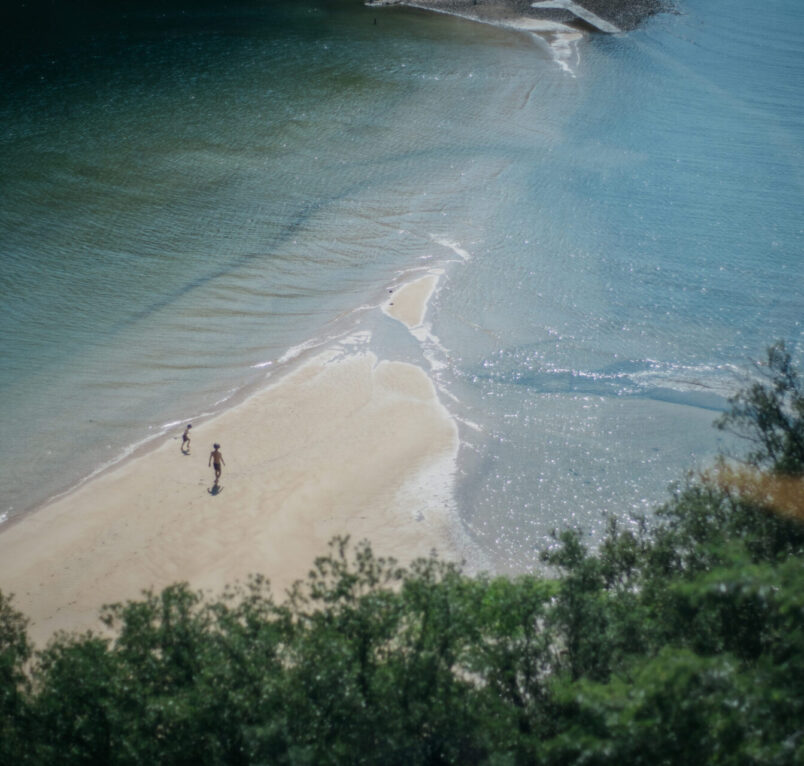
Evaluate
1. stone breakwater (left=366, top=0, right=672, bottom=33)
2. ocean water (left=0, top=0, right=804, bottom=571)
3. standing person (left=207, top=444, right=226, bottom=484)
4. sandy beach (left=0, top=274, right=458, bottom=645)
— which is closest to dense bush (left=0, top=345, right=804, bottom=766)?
sandy beach (left=0, top=274, right=458, bottom=645)

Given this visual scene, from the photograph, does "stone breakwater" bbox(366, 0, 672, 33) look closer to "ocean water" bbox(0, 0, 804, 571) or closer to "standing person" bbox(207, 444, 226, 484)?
"ocean water" bbox(0, 0, 804, 571)

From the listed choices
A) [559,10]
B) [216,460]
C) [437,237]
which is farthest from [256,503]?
[559,10]

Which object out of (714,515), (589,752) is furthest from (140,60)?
(589,752)

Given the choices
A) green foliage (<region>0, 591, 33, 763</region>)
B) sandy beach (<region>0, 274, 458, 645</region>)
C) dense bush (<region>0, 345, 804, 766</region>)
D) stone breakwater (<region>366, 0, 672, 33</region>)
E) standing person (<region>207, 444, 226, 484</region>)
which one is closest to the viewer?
dense bush (<region>0, 345, 804, 766</region>)

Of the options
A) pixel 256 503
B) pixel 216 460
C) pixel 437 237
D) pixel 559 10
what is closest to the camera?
pixel 256 503

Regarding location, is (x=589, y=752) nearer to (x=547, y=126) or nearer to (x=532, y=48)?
(x=547, y=126)

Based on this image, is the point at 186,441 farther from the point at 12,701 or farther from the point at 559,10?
the point at 559,10
